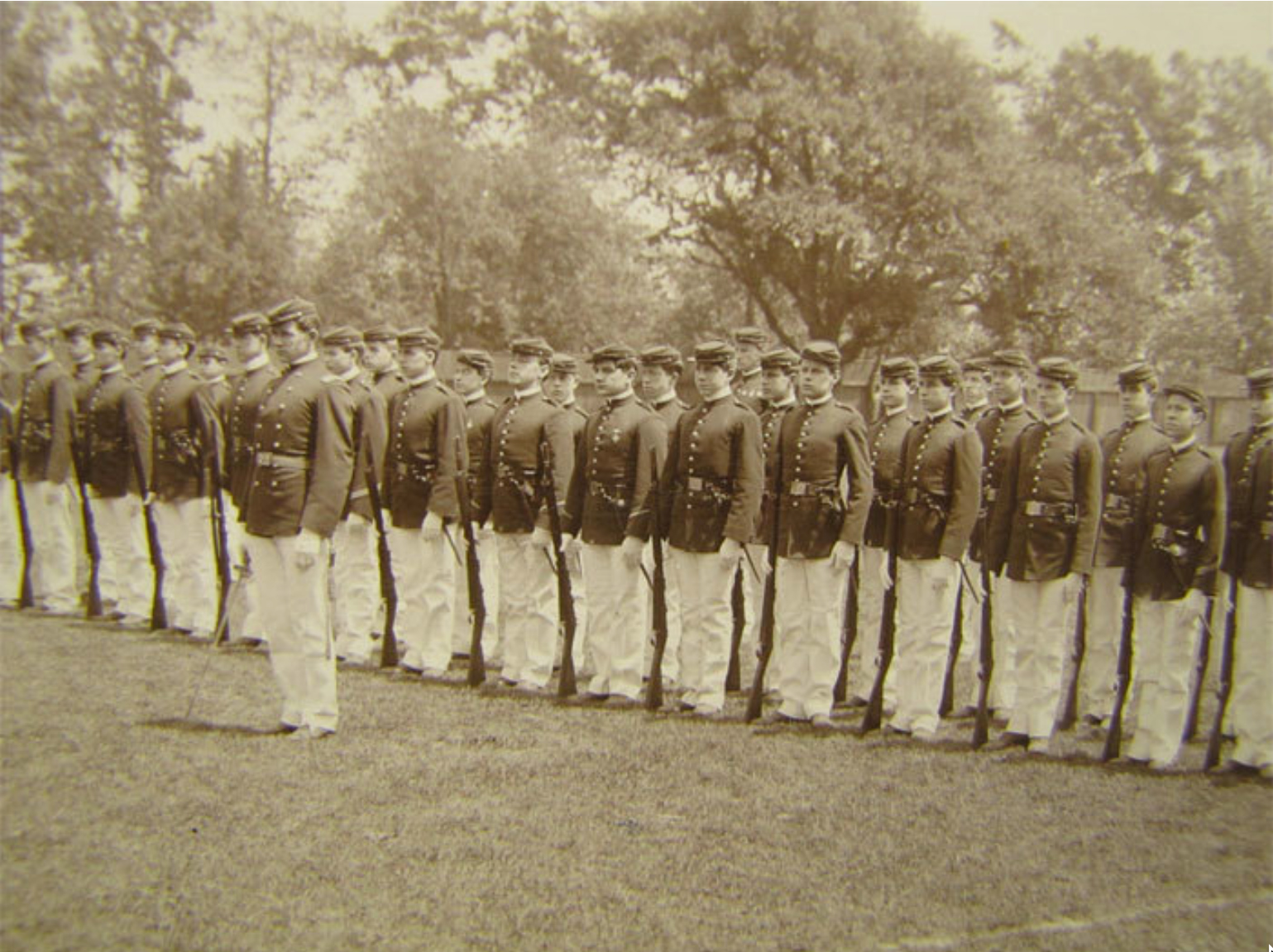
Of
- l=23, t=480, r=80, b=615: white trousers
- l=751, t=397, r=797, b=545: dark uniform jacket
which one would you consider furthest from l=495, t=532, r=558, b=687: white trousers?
l=23, t=480, r=80, b=615: white trousers

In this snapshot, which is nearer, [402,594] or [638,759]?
[638,759]

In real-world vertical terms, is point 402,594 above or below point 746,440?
below

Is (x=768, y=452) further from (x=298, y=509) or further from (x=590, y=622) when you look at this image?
(x=298, y=509)

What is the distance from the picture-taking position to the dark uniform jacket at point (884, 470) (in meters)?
7.45

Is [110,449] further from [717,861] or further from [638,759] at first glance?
[717,861]

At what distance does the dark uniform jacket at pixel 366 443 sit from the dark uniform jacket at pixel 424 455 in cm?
17

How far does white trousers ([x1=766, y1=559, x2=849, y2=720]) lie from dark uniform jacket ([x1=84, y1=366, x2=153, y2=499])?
5.44m

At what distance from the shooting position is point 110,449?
9.38 metres

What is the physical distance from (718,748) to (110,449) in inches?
235

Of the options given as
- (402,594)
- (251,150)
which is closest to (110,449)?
(402,594)

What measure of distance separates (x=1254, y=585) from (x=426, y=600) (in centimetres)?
551

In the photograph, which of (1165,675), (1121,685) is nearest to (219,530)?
(1121,685)

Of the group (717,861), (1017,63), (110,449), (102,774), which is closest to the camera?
(717,861)

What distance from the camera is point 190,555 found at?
30.6ft
